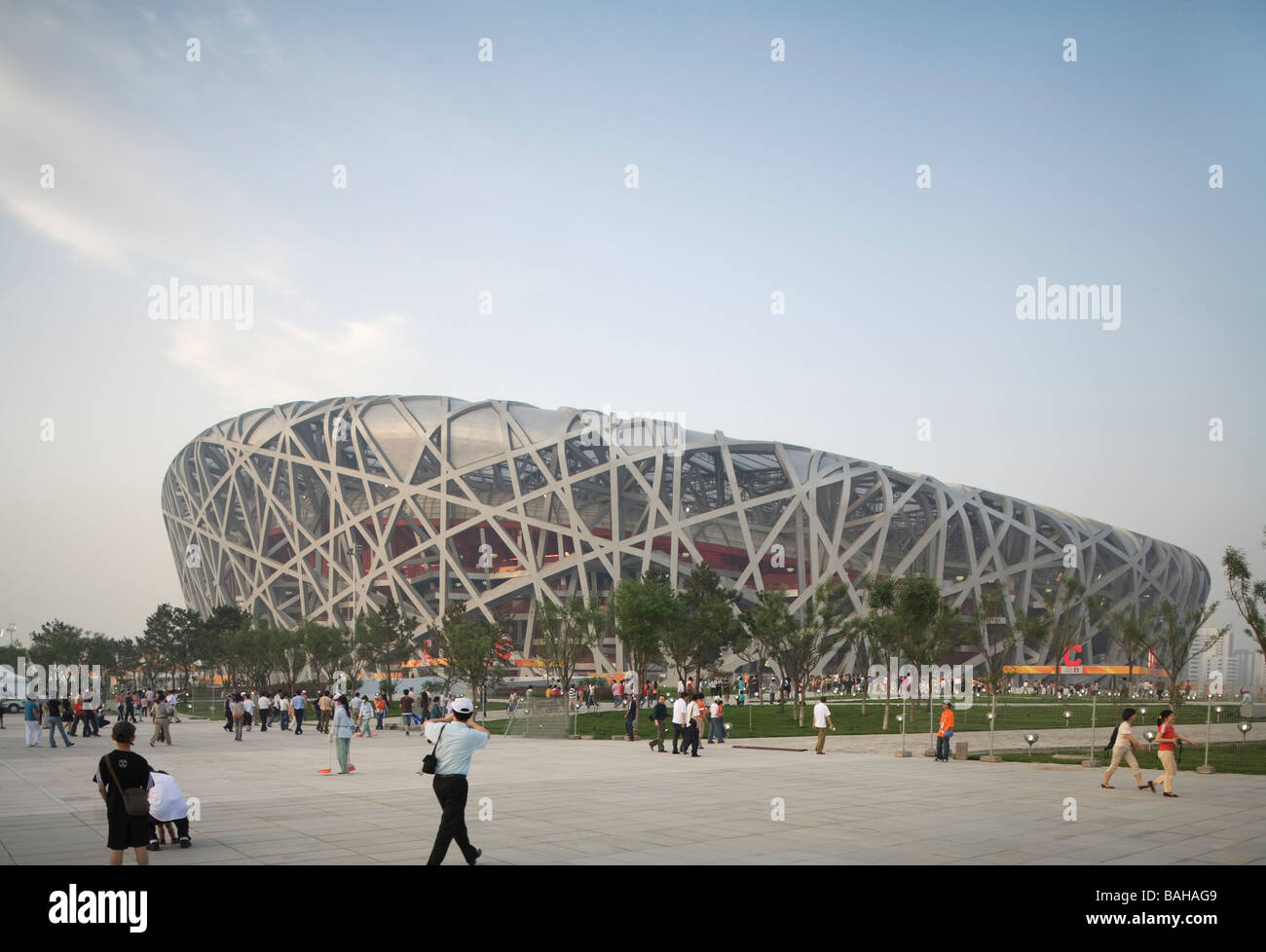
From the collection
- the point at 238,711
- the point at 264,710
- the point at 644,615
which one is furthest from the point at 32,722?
the point at 644,615

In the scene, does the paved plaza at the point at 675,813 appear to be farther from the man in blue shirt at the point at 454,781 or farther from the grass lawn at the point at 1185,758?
the man in blue shirt at the point at 454,781

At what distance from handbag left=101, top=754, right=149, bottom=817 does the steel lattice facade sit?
209 ft

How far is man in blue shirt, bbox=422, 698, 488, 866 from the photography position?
30.3 feet

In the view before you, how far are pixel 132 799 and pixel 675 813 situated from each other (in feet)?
22.7

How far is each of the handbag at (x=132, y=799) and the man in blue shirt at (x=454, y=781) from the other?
2.47m

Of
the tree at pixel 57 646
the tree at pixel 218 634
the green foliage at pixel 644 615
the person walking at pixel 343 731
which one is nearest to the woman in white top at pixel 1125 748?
the person walking at pixel 343 731

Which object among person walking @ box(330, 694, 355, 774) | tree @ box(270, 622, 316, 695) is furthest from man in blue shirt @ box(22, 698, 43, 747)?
tree @ box(270, 622, 316, 695)

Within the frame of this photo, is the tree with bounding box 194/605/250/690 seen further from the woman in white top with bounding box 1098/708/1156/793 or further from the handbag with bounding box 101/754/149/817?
the handbag with bounding box 101/754/149/817

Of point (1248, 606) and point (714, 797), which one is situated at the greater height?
point (1248, 606)

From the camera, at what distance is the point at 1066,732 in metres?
31.5

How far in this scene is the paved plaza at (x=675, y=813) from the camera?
1059 centimetres

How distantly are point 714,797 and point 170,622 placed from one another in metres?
78.9
